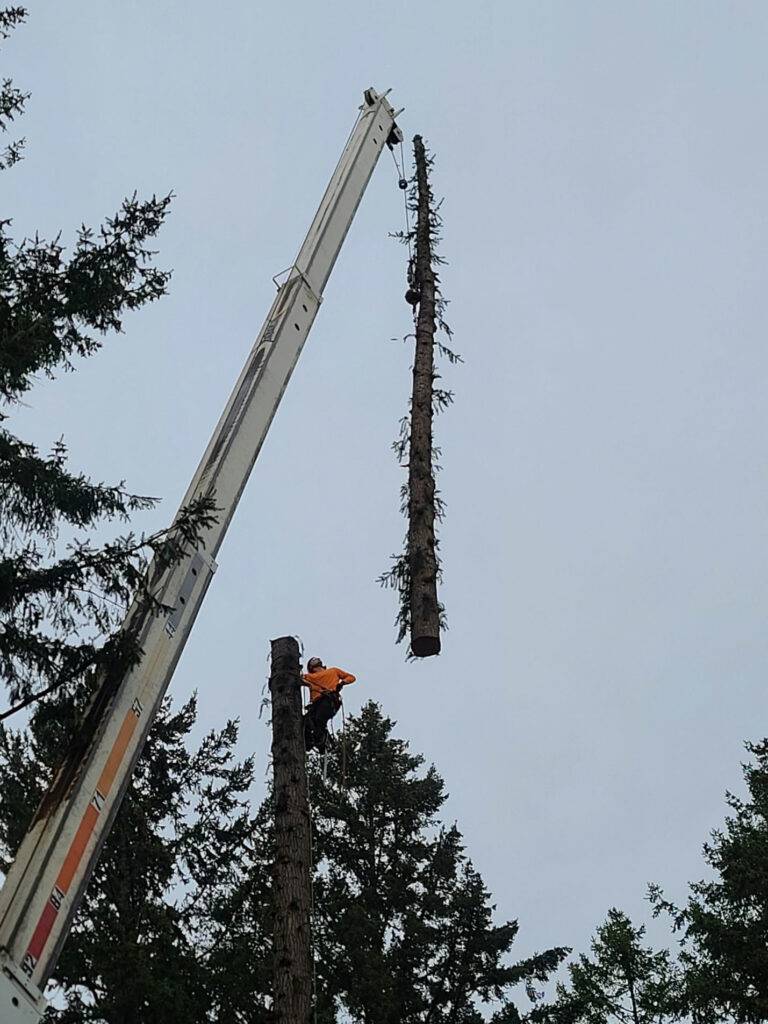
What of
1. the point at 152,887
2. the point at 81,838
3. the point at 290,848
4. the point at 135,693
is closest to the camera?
the point at 81,838

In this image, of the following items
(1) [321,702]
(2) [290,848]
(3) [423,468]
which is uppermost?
(3) [423,468]

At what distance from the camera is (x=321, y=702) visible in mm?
9820

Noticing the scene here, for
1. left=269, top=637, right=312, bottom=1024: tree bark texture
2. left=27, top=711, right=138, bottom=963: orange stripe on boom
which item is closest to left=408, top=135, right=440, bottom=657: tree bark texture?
left=269, top=637, right=312, bottom=1024: tree bark texture

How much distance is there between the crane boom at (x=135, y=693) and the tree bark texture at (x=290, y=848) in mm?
1154

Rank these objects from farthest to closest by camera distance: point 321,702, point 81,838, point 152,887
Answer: point 152,887, point 321,702, point 81,838

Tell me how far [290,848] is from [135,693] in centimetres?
169

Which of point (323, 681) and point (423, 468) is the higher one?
point (423, 468)

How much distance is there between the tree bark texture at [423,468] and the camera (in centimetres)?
892

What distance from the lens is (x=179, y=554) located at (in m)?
8.28

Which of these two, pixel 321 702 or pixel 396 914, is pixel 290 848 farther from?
pixel 396 914

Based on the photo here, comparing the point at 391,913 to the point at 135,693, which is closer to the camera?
the point at 135,693

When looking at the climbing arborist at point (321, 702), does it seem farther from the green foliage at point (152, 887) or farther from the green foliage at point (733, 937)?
the green foliage at point (733, 937)

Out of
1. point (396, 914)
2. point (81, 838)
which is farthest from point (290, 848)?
point (396, 914)

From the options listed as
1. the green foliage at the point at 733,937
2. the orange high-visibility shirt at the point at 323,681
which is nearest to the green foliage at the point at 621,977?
the green foliage at the point at 733,937
